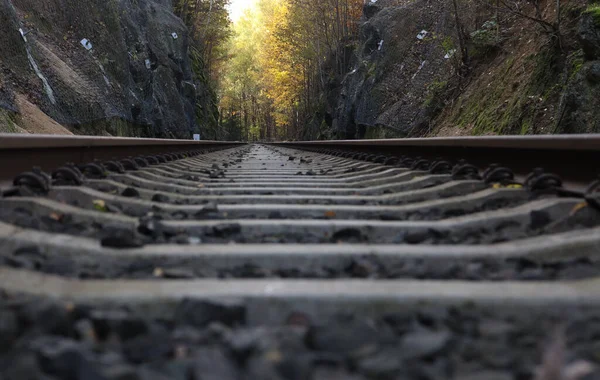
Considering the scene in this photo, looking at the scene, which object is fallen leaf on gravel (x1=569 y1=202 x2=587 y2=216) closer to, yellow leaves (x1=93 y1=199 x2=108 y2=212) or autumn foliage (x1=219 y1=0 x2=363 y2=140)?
yellow leaves (x1=93 y1=199 x2=108 y2=212)

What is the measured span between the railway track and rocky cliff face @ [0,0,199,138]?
766 cm

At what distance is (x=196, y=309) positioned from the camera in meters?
1.19

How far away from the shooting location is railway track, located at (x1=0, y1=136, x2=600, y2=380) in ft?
3.21

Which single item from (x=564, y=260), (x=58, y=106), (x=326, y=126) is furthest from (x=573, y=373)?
(x=326, y=126)

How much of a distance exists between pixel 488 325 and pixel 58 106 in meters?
12.9

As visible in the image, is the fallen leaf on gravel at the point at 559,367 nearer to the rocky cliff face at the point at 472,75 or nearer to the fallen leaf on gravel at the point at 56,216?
the fallen leaf on gravel at the point at 56,216

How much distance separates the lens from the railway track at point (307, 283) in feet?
3.21

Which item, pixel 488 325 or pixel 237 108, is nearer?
pixel 488 325

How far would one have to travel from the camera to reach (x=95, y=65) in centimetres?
1513

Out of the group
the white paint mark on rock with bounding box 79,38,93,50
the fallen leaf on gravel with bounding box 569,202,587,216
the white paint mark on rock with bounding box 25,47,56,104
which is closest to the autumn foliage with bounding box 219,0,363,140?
the white paint mark on rock with bounding box 79,38,93,50

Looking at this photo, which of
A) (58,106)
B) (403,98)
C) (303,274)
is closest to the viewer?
(303,274)

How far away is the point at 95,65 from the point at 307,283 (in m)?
A: 15.7

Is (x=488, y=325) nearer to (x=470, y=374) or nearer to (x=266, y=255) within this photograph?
(x=470, y=374)

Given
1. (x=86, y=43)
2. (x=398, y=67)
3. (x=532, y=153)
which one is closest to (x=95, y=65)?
(x=86, y=43)
